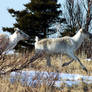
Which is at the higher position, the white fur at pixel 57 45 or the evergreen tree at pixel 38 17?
the evergreen tree at pixel 38 17

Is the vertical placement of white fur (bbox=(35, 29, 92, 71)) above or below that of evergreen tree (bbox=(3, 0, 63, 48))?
below

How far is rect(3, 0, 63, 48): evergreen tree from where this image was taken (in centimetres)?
2088

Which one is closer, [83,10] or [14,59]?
[14,59]

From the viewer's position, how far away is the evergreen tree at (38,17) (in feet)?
68.5

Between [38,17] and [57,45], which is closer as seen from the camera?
[57,45]

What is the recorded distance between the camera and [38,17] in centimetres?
2072

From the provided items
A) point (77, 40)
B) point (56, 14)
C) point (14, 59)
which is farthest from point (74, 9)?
point (14, 59)

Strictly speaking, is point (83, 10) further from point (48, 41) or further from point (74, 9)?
point (48, 41)

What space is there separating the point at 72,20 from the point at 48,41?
424 inches

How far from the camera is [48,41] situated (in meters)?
8.68

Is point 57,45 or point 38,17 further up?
point 38,17

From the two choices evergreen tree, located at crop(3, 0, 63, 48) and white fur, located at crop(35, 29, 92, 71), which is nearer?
white fur, located at crop(35, 29, 92, 71)

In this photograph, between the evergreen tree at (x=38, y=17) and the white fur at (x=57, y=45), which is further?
the evergreen tree at (x=38, y=17)

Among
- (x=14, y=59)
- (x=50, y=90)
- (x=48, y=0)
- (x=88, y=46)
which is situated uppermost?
(x=48, y=0)
